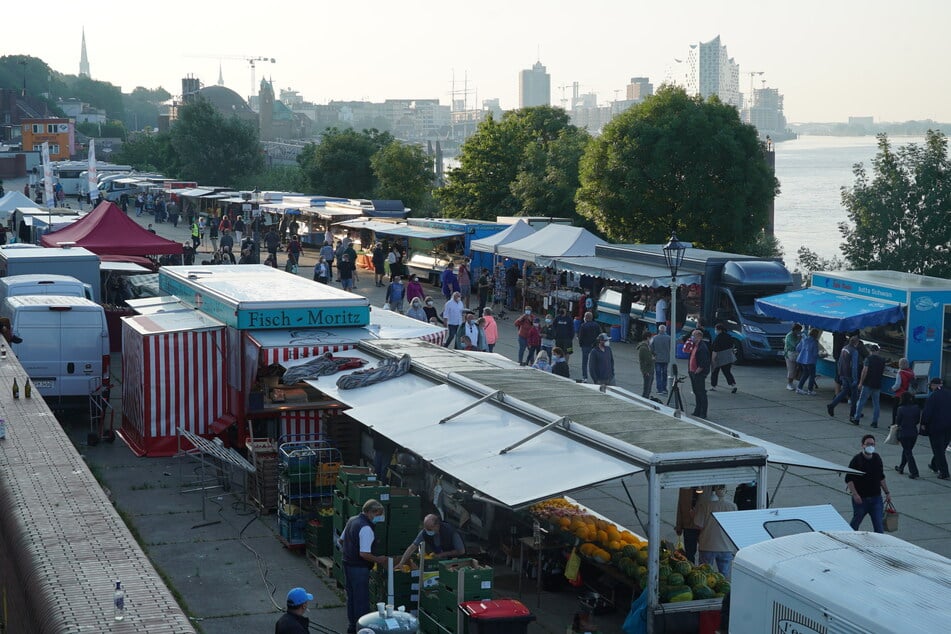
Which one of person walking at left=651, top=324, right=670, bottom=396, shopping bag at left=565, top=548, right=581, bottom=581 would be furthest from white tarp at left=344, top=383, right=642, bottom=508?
person walking at left=651, top=324, right=670, bottom=396

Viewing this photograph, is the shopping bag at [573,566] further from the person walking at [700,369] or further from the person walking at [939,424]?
the person walking at [700,369]

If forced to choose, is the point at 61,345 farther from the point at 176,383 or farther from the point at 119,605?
the point at 119,605

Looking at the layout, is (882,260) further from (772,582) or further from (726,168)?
(772,582)

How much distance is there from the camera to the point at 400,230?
38.9m

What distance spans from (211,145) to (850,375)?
254 feet

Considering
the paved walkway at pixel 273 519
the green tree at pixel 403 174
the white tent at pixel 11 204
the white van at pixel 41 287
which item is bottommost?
the paved walkway at pixel 273 519

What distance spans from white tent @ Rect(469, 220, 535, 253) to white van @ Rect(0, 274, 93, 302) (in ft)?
44.2

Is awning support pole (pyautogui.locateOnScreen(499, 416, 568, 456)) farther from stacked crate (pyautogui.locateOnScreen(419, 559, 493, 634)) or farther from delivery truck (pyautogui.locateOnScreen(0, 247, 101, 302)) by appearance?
delivery truck (pyautogui.locateOnScreen(0, 247, 101, 302))

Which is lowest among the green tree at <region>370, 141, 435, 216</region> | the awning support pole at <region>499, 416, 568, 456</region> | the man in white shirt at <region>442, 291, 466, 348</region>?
the man in white shirt at <region>442, 291, 466, 348</region>

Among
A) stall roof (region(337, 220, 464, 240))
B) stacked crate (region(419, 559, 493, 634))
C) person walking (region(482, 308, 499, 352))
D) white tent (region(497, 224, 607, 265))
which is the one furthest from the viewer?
stall roof (region(337, 220, 464, 240))

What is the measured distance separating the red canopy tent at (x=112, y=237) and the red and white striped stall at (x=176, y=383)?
13463 millimetres

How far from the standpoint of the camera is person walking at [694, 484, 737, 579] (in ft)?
36.3

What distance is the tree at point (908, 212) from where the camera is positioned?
106ft

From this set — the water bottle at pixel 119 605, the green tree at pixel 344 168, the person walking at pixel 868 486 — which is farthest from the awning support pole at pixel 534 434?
the green tree at pixel 344 168
